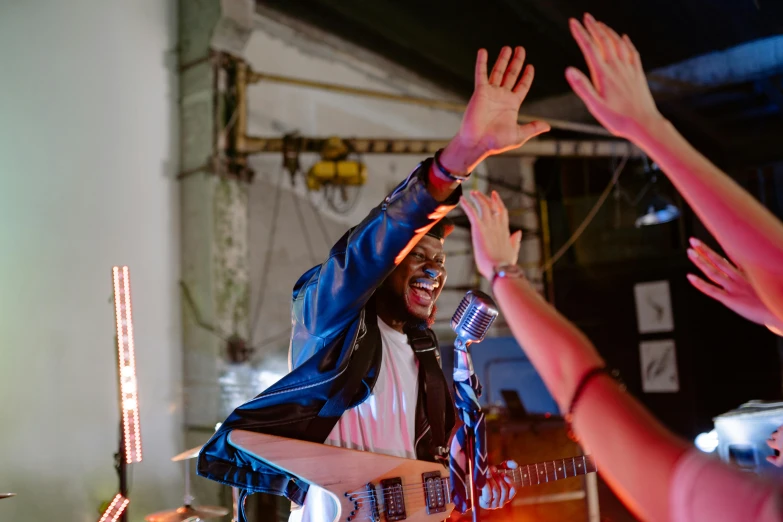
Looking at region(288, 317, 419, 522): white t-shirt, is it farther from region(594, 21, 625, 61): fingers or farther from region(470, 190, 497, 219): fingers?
region(594, 21, 625, 61): fingers

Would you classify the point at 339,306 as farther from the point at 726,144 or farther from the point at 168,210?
the point at 726,144

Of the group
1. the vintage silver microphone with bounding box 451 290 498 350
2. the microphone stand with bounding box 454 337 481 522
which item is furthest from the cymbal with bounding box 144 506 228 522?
the vintage silver microphone with bounding box 451 290 498 350

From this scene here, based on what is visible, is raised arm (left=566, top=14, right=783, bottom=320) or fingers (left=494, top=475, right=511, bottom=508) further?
fingers (left=494, top=475, right=511, bottom=508)

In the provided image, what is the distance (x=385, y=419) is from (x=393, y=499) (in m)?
0.28

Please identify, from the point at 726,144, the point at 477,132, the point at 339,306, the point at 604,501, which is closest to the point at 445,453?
the point at 339,306

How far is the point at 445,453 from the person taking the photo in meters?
2.40

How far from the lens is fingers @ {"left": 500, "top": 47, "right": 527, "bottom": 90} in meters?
1.48

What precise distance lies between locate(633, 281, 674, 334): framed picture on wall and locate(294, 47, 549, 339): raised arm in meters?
8.01

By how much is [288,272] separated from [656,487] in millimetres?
6683

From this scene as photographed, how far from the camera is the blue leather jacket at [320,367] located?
1830mm

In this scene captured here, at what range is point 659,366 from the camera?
29.4ft

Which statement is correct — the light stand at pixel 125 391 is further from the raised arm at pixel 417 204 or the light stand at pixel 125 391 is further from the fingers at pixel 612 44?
the fingers at pixel 612 44

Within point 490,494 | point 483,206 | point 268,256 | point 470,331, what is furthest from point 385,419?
point 268,256

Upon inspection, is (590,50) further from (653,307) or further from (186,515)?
(653,307)
